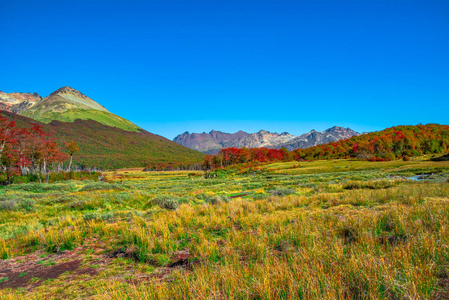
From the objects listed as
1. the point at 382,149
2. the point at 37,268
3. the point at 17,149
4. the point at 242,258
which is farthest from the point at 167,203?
the point at 382,149

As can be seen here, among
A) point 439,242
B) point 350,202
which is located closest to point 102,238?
point 439,242

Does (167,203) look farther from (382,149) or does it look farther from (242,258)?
(382,149)

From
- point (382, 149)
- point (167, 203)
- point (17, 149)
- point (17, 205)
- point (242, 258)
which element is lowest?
point (167, 203)

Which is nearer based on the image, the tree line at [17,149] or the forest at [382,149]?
the tree line at [17,149]

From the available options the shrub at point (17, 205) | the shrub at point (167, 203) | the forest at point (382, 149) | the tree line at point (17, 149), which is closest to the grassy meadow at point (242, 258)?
the shrub at point (167, 203)

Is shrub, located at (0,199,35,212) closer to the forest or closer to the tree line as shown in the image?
the tree line

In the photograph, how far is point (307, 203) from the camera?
35.6ft

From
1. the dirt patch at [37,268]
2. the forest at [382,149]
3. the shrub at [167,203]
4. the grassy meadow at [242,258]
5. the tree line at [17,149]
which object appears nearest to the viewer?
the grassy meadow at [242,258]

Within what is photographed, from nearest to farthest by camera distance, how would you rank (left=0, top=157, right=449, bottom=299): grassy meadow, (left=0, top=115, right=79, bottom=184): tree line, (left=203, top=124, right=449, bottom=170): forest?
1. (left=0, top=157, right=449, bottom=299): grassy meadow
2. (left=0, top=115, right=79, bottom=184): tree line
3. (left=203, top=124, right=449, bottom=170): forest

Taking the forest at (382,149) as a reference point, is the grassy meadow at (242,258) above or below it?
below

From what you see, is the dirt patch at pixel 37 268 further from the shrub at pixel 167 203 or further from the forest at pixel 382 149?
the forest at pixel 382 149

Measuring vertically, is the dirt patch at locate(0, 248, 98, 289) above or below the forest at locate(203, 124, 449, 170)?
below

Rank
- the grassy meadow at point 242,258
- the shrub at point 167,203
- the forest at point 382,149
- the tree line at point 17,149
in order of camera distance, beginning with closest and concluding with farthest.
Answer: the grassy meadow at point 242,258 → the shrub at point 167,203 → the tree line at point 17,149 → the forest at point 382,149

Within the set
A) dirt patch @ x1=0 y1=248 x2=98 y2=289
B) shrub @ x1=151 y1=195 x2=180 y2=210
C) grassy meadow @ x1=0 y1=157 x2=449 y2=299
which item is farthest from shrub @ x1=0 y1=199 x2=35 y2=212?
dirt patch @ x1=0 y1=248 x2=98 y2=289
